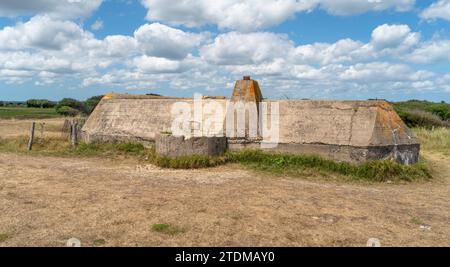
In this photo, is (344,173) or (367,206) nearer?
(367,206)

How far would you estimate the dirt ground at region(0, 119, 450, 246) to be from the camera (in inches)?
197

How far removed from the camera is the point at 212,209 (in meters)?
6.27

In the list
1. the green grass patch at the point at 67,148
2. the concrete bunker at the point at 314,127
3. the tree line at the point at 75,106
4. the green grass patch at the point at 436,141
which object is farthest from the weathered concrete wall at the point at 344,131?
the tree line at the point at 75,106

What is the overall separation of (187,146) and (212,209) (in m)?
4.17

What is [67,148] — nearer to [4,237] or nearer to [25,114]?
[4,237]

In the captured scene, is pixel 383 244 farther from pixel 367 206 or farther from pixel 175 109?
pixel 175 109

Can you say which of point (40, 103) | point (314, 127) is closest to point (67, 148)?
point (314, 127)

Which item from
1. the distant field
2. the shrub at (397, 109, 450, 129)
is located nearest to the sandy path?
the shrub at (397, 109, 450, 129)

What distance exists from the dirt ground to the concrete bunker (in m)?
1.08

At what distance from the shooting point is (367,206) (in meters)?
6.71

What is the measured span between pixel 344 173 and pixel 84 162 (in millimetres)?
7134

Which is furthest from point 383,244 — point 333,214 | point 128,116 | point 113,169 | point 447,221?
point 128,116

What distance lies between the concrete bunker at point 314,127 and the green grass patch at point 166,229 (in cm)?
508

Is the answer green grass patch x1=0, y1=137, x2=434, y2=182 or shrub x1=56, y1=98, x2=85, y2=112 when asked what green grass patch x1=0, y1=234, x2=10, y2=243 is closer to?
green grass patch x1=0, y1=137, x2=434, y2=182
